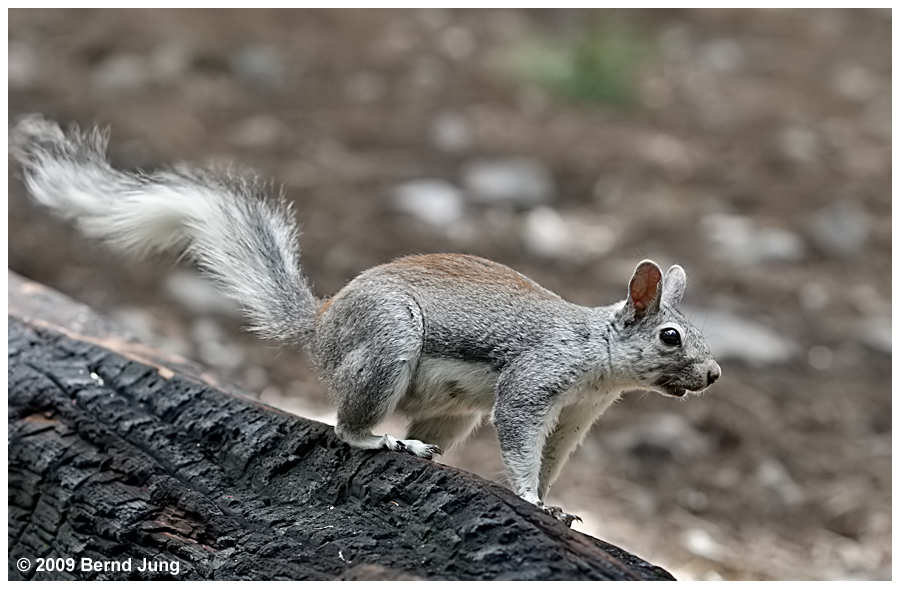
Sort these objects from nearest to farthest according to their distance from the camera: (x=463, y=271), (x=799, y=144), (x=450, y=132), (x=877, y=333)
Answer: (x=463, y=271)
(x=877, y=333)
(x=450, y=132)
(x=799, y=144)

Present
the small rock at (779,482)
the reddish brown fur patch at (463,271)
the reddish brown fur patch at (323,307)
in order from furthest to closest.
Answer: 1. the small rock at (779,482)
2. the reddish brown fur patch at (323,307)
3. the reddish brown fur patch at (463,271)

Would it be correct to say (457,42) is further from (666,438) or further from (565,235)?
(666,438)

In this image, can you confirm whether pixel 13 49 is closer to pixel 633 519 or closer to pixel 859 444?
pixel 633 519

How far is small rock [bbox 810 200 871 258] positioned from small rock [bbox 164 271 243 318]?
16.2 ft

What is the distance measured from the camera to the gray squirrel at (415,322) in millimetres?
3525

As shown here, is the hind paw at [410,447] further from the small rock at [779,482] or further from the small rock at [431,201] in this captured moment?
the small rock at [431,201]

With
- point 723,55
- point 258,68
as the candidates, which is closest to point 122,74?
point 258,68

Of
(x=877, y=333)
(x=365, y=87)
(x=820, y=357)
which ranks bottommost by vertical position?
(x=820, y=357)

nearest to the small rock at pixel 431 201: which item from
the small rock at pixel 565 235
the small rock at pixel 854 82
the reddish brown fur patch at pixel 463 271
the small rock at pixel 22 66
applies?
the small rock at pixel 565 235

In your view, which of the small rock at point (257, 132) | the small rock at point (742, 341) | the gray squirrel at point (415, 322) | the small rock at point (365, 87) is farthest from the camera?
the small rock at point (365, 87)

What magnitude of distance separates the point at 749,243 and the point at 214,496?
235 inches

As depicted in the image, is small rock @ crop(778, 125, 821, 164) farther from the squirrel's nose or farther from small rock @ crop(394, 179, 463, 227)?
the squirrel's nose

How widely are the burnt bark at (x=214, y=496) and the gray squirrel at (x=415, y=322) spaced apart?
27cm

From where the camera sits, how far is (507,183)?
8453 mm
